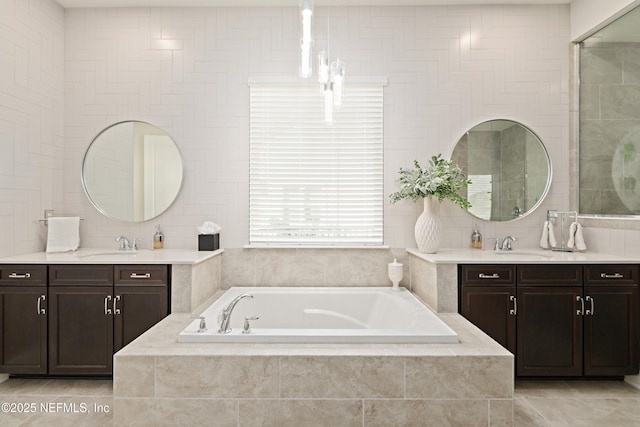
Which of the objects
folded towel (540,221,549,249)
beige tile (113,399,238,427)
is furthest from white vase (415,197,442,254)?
beige tile (113,399,238,427)

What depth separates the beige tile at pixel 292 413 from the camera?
6.02 feet

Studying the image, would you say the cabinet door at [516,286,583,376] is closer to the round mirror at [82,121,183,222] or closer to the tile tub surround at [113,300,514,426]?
the tile tub surround at [113,300,514,426]

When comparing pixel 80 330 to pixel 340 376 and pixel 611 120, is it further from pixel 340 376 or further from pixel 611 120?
pixel 611 120

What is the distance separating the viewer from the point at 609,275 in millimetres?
2641

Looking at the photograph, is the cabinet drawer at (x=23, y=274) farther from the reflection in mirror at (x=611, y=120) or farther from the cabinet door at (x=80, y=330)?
the reflection in mirror at (x=611, y=120)

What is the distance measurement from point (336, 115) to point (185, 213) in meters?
1.55

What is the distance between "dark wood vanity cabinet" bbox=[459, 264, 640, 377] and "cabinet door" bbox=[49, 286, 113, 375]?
2.50 m

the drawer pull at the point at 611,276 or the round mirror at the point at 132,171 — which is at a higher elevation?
the round mirror at the point at 132,171

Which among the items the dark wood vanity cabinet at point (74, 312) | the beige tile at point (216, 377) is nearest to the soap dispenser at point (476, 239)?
the beige tile at point (216, 377)

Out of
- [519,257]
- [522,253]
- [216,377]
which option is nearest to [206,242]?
[216,377]

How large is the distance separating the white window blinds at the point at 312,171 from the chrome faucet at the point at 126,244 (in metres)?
0.99

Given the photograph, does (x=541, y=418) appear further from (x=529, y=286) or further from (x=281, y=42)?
(x=281, y=42)

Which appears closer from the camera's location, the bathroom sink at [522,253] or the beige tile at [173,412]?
the beige tile at [173,412]

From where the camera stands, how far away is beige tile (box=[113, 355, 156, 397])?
6.03 ft
